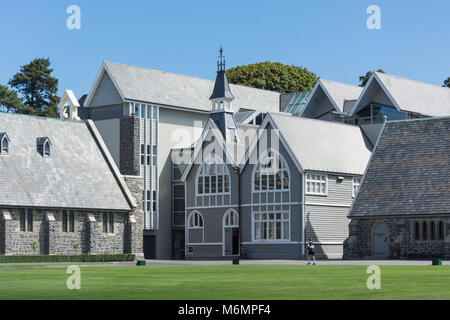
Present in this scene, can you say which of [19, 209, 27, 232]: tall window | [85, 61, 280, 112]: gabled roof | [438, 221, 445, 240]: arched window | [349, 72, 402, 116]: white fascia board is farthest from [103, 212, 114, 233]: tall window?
[438, 221, 445, 240]: arched window

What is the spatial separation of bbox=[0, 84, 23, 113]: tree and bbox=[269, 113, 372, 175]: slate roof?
4859 cm

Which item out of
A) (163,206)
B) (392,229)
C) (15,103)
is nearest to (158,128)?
(163,206)

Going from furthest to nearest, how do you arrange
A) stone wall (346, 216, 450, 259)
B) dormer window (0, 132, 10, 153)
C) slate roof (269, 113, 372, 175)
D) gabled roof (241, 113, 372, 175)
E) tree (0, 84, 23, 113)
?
1. tree (0, 84, 23, 113)
2. slate roof (269, 113, 372, 175)
3. gabled roof (241, 113, 372, 175)
4. dormer window (0, 132, 10, 153)
5. stone wall (346, 216, 450, 259)

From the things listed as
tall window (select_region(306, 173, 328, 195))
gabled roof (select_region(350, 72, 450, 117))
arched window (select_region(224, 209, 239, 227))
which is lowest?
arched window (select_region(224, 209, 239, 227))

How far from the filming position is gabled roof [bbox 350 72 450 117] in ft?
241

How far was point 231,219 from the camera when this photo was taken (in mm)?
70250

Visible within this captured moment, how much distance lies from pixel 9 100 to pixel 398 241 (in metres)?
61.4

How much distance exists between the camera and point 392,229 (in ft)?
196

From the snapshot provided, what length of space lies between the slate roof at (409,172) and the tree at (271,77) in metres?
44.3

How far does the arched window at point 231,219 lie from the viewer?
69.7 meters

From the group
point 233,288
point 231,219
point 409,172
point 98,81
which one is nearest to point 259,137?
point 231,219

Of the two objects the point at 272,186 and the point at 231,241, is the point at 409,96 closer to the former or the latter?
the point at 272,186

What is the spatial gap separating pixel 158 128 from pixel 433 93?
2333cm

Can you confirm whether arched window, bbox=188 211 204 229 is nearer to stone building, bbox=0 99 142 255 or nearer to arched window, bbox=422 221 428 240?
stone building, bbox=0 99 142 255
